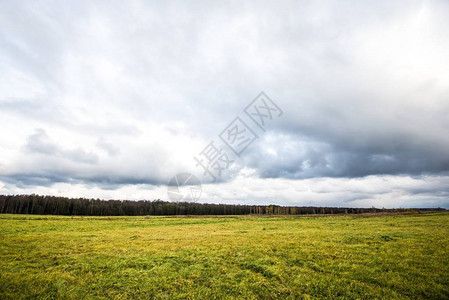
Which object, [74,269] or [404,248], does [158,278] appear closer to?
[74,269]

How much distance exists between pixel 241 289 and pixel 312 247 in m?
8.94

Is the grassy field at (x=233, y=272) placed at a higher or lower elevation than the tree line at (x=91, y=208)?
higher

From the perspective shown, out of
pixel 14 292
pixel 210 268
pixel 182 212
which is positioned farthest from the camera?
pixel 182 212

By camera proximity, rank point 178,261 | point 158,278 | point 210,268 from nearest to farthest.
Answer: point 158,278
point 210,268
point 178,261

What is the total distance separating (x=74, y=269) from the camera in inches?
481

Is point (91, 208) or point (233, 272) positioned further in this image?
point (91, 208)

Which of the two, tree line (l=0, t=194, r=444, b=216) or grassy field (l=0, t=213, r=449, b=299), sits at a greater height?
grassy field (l=0, t=213, r=449, b=299)

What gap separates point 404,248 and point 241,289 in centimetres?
1299

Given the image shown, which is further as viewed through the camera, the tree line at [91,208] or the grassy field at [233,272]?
the tree line at [91,208]

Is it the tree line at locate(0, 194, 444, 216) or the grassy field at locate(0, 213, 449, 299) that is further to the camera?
the tree line at locate(0, 194, 444, 216)

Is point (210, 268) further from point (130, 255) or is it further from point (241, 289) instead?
point (130, 255)

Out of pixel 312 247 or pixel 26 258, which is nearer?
pixel 26 258

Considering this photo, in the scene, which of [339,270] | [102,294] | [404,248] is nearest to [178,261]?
[102,294]

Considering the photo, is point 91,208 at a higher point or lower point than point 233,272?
lower
